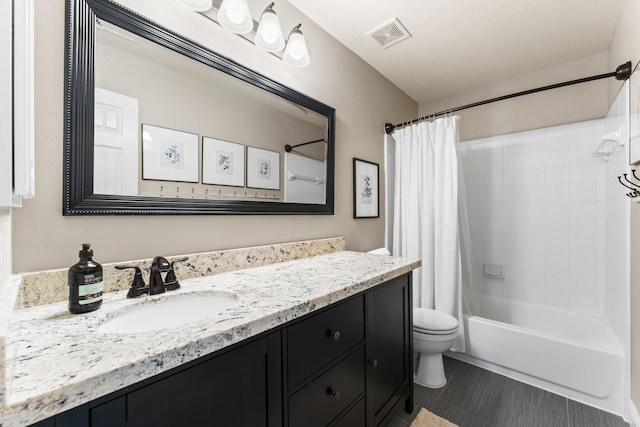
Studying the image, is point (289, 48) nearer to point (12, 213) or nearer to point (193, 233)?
point (193, 233)

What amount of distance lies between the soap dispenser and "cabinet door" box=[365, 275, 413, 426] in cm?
95

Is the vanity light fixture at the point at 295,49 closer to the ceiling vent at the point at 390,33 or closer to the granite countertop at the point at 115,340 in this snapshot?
the ceiling vent at the point at 390,33

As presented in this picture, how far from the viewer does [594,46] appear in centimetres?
208

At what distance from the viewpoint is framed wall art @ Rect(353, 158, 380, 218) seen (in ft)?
7.04

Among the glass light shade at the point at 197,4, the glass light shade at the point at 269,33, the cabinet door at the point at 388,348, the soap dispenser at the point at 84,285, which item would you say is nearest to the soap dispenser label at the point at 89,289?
the soap dispenser at the point at 84,285

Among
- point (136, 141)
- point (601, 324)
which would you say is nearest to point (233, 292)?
point (136, 141)

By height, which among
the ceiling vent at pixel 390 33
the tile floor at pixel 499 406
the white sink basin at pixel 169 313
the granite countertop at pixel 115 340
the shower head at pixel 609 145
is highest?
the ceiling vent at pixel 390 33

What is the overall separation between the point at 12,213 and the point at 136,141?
0.42m

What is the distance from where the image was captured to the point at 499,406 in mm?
1628

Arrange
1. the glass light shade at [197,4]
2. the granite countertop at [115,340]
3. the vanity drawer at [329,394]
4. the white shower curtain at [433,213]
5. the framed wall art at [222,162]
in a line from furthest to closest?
the white shower curtain at [433,213] → the framed wall art at [222,162] → the glass light shade at [197,4] → the vanity drawer at [329,394] → the granite countertop at [115,340]

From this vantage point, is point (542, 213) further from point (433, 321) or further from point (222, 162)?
point (222, 162)

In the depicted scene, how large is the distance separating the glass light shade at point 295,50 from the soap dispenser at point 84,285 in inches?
51.3

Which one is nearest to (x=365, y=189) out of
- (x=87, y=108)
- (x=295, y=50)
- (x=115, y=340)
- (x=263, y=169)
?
(x=263, y=169)

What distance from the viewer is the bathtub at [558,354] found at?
1574mm
